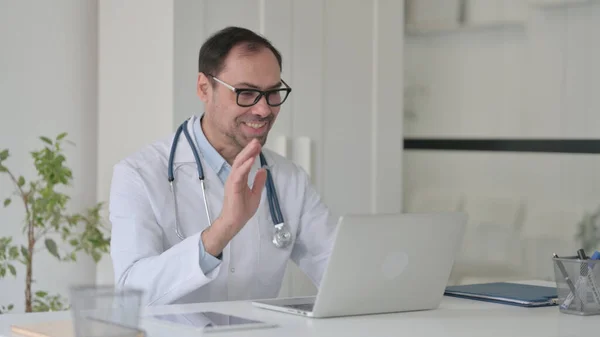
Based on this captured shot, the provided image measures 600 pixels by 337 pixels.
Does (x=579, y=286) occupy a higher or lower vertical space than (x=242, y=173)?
lower

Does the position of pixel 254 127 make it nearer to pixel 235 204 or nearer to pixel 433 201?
pixel 235 204

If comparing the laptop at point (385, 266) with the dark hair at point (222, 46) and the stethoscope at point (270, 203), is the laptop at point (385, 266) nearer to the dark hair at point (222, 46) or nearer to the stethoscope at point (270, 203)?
the stethoscope at point (270, 203)

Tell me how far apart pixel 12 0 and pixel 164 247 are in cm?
135

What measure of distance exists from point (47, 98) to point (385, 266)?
1945mm

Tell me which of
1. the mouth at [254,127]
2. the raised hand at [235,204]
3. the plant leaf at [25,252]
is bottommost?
the plant leaf at [25,252]

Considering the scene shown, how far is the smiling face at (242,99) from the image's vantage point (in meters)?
2.59

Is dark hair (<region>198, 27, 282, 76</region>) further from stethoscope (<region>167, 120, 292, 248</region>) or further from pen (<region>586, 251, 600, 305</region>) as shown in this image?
pen (<region>586, 251, 600, 305</region>)

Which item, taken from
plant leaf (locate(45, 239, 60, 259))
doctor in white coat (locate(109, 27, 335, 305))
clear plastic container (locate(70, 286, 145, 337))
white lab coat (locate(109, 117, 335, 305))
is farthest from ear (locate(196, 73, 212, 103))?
clear plastic container (locate(70, 286, 145, 337))

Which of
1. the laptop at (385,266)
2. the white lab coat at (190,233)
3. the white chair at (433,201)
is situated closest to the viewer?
the laptop at (385,266)

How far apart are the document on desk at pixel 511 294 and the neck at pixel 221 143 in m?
0.70

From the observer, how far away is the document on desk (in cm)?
216

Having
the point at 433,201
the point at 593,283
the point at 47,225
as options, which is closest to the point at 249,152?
the point at 593,283

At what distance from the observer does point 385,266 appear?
6.35 feet

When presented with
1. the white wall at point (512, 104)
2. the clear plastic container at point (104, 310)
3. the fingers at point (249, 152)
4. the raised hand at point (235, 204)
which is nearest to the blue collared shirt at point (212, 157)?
the raised hand at point (235, 204)
